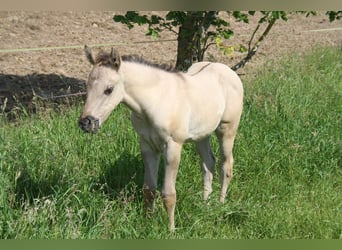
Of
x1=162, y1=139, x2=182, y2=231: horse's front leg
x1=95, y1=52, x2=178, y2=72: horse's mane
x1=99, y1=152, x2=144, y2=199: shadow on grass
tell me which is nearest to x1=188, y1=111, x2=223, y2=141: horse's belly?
x1=162, y1=139, x2=182, y2=231: horse's front leg

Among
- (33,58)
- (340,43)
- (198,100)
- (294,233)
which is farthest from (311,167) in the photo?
(340,43)

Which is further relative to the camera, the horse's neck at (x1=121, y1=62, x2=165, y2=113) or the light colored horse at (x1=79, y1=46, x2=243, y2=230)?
the horse's neck at (x1=121, y1=62, x2=165, y2=113)

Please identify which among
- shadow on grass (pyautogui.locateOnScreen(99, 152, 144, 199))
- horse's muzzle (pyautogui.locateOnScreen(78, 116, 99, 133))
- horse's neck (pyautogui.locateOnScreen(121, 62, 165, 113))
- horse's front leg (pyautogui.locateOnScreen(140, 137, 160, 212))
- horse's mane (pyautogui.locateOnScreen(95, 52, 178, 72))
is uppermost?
horse's mane (pyautogui.locateOnScreen(95, 52, 178, 72))

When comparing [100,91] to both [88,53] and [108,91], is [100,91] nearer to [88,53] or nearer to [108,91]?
[108,91]

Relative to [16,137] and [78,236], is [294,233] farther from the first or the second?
[16,137]

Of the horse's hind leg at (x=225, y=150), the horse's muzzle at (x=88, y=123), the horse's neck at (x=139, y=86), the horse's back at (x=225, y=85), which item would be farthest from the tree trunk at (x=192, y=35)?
the horse's muzzle at (x=88, y=123)

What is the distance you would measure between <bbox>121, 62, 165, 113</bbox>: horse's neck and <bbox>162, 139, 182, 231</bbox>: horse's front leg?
36 centimetres

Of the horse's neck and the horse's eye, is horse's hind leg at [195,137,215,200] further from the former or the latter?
the horse's eye

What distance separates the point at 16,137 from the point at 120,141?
38.1 inches

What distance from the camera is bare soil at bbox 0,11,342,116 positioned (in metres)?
6.96

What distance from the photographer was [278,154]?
4863 mm

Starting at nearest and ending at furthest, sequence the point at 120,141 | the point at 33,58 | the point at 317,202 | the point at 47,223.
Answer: the point at 47,223 → the point at 317,202 → the point at 120,141 → the point at 33,58

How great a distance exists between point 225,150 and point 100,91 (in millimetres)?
1563

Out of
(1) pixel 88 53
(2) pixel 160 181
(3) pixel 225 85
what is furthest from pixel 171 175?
(1) pixel 88 53
